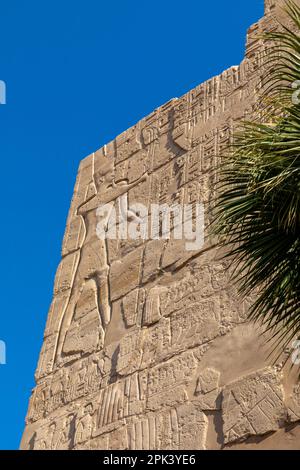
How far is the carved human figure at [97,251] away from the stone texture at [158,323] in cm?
2

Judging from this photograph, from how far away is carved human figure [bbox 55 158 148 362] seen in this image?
28.7 ft

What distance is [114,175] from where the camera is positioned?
9.53 m

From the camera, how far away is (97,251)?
9.12 m

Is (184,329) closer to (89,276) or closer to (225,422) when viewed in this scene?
(225,422)

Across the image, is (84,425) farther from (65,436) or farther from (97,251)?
(97,251)

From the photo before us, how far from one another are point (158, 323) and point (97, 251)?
1670 millimetres

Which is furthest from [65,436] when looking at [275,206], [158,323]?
[275,206]

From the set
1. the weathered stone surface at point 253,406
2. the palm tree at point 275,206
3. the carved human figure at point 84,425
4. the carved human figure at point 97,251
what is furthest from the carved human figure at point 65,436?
the palm tree at point 275,206

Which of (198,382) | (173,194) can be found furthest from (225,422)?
(173,194)

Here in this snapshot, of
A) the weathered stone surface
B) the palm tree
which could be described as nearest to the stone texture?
the weathered stone surface

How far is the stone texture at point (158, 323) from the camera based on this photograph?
21.5ft

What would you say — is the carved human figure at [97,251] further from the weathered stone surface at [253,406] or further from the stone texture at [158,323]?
the weathered stone surface at [253,406]
